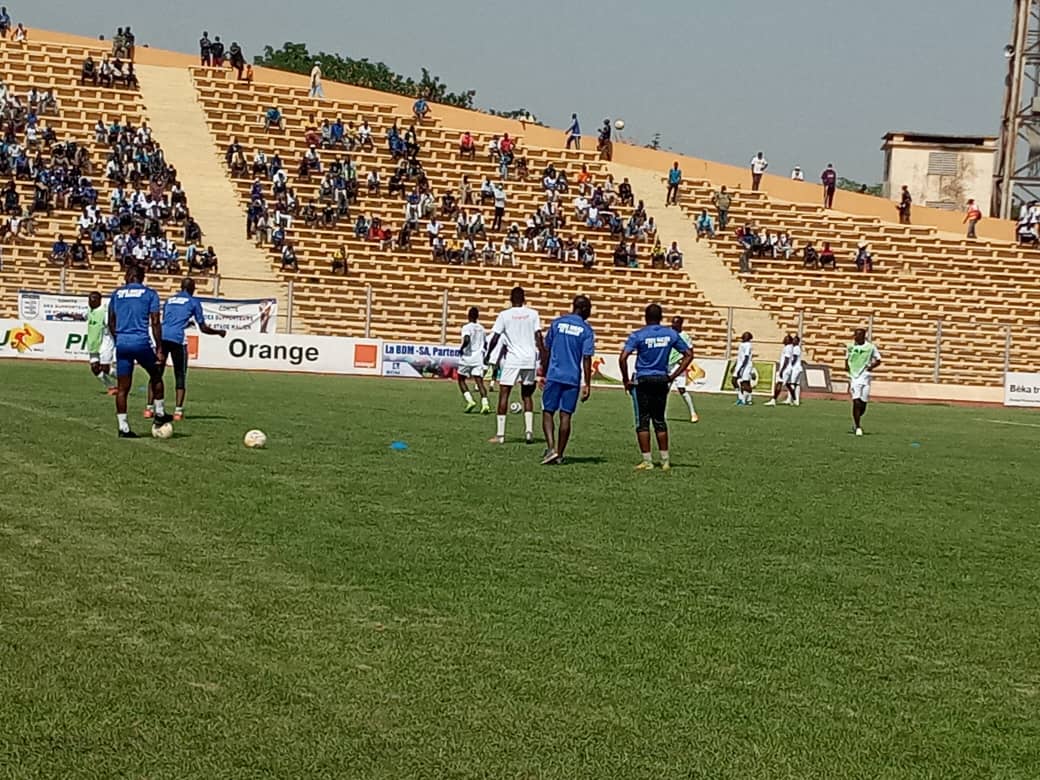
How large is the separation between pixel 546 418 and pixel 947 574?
6922 millimetres

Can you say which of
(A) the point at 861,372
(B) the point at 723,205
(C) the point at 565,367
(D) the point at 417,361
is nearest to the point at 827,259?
(B) the point at 723,205

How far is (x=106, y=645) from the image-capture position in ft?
22.6

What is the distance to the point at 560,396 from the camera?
16109mm

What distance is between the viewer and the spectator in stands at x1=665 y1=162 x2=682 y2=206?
54.5m

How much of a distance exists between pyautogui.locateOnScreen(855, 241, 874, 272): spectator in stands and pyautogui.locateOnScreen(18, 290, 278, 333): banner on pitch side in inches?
866

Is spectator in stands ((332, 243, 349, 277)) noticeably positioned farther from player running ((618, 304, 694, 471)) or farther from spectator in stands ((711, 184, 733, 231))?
player running ((618, 304, 694, 471))

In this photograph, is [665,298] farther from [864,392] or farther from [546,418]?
[546,418]

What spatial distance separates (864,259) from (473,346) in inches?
1096

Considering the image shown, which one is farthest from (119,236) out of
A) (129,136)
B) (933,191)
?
(933,191)

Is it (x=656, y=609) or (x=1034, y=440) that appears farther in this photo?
(x=1034, y=440)

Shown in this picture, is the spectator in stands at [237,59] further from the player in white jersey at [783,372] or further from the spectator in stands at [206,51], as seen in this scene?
the player in white jersey at [783,372]

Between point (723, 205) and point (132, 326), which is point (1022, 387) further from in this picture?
point (132, 326)

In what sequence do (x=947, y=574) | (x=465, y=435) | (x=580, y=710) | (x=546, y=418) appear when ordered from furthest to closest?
(x=465, y=435)
(x=546, y=418)
(x=947, y=574)
(x=580, y=710)

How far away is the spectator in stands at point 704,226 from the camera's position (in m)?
52.6
